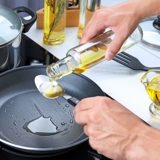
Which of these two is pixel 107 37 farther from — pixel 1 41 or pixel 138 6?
pixel 1 41

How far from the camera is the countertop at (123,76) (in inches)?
31.0

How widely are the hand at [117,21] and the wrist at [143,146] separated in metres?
0.24

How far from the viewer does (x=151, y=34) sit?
1.10 m

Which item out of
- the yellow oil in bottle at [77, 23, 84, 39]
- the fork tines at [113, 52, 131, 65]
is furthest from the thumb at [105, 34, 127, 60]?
the yellow oil in bottle at [77, 23, 84, 39]

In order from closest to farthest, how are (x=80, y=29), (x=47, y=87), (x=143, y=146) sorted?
1. (x=143, y=146)
2. (x=47, y=87)
3. (x=80, y=29)

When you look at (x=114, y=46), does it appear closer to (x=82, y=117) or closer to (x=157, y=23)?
(x=82, y=117)

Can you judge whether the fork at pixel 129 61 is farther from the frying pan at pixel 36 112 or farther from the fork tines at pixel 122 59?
the frying pan at pixel 36 112

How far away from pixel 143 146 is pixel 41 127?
11.3 inches

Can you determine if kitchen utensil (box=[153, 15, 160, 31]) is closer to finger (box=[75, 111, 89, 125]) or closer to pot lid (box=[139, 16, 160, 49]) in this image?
pot lid (box=[139, 16, 160, 49])

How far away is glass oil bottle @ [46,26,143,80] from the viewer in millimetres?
667

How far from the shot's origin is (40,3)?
5.83 ft

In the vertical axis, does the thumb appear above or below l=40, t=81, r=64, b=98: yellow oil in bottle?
A: above

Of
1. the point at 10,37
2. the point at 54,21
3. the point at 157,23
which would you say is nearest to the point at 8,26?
the point at 10,37

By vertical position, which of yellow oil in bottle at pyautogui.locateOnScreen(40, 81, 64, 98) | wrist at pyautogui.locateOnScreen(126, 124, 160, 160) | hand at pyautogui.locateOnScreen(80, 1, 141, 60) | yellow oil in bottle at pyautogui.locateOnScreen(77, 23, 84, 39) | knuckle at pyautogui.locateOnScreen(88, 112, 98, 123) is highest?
hand at pyautogui.locateOnScreen(80, 1, 141, 60)
